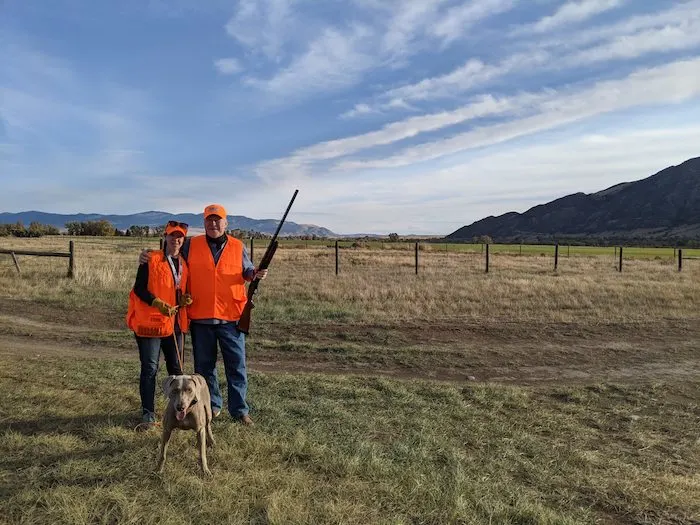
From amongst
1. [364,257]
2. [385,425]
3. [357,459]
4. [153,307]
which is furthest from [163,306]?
[364,257]

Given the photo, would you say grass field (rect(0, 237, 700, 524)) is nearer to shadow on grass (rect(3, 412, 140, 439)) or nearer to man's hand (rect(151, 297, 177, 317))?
shadow on grass (rect(3, 412, 140, 439))

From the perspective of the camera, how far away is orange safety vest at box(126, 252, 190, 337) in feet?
15.6

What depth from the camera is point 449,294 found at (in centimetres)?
1557

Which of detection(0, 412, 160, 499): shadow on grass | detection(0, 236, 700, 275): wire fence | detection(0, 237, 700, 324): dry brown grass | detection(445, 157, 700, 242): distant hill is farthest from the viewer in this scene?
detection(445, 157, 700, 242): distant hill

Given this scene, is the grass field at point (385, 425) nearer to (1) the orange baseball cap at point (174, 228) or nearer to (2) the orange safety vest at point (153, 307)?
(2) the orange safety vest at point (153, 307)

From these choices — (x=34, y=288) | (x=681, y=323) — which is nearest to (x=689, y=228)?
(x=681, y=323)

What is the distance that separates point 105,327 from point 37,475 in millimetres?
8508

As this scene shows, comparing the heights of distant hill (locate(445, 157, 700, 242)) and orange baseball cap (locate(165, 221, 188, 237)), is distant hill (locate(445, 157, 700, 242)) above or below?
above

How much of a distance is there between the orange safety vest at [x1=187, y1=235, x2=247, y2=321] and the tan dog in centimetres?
111

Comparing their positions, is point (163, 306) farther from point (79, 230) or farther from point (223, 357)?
point (79, 230)

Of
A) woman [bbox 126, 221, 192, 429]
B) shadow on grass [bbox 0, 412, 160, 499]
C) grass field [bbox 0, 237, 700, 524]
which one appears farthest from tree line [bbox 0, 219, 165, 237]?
woman [bbox 126, 221, 192, 429]

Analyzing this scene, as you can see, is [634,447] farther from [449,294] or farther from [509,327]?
[449,294]

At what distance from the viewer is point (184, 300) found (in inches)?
191

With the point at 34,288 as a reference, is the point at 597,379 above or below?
below
